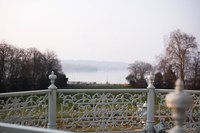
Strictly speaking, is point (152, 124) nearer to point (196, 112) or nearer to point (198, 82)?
point (196, 112)

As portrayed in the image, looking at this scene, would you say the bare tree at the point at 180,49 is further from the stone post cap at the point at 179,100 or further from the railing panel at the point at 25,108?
the stone post cap at the point at 179,100

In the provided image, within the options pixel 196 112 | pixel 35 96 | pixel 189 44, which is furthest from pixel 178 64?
pixel 35 96

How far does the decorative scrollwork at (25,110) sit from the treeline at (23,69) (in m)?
18.0

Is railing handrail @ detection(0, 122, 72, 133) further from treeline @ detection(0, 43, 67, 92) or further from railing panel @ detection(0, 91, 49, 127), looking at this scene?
treeline @ detection(0, 43, 67, 92)

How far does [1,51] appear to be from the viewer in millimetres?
26438

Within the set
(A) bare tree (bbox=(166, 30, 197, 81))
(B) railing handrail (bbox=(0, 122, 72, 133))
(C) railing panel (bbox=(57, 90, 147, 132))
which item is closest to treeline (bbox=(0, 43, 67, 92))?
(A) bare tree (bbox=(166, 30, 197, 81))

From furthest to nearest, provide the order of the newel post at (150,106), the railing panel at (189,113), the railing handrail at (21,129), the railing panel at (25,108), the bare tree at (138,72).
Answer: the bare tree at (138,72) → the railing panel at (189,113) → the newel post at (150,106) → the railing panel at (25,108) → the railing handrail at (21,129)

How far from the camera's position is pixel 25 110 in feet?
20.4

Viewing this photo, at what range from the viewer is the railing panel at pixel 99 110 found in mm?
6636

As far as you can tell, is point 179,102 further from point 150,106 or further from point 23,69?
point 23,69

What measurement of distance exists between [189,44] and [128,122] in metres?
21.0

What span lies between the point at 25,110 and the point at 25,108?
58 mm

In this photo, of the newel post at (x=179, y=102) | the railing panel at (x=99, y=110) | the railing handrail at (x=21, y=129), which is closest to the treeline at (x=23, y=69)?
the railing panel at (x=99, y=110)

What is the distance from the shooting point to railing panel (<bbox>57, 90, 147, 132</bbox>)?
664 cm
